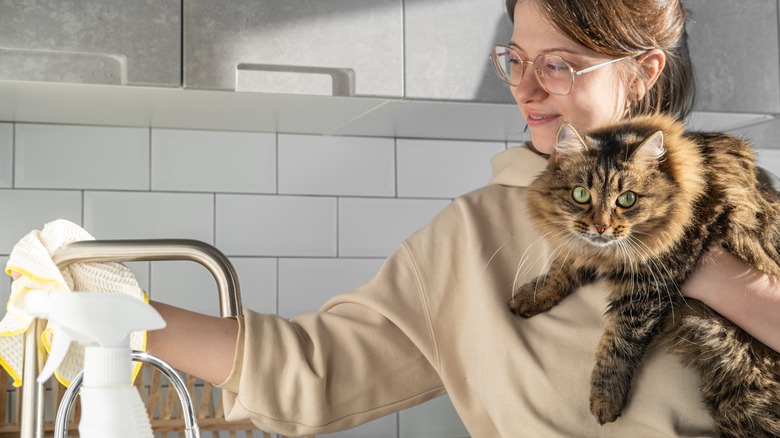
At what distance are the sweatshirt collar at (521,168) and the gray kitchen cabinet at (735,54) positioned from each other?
768mm

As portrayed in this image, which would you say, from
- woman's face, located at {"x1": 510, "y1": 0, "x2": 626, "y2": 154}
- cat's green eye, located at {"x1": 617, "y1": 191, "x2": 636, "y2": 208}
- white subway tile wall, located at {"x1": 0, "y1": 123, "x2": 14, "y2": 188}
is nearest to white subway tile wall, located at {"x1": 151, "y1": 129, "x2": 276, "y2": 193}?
white subway tile wall, located at {"x1": 0, "y1": 123, "x2": 14, "y2": 188}

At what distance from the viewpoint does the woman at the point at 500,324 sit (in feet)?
3.67

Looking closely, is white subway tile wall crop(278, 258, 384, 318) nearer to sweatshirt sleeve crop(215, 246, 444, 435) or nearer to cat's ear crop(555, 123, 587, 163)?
sweatshirt sleeve crop(215, 246, 444, 435)

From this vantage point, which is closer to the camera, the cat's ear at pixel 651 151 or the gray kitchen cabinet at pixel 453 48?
the cat's ear at pixel 651 151

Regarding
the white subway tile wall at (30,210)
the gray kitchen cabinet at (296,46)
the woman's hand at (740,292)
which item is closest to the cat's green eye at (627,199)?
the woman's hand at (740,292)

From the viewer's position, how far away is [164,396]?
2.03 metres

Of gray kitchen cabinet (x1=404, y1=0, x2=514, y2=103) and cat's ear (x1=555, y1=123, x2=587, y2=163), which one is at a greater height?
gray kitchen cabinet (x1=404, y1=0, x2=514, y2=103)

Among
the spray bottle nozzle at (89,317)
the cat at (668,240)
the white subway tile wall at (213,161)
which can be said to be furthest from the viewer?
the white subway tile wall at (213,161)

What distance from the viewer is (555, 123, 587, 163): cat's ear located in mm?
1064

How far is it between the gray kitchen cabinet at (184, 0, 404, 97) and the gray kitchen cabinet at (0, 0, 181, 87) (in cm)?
4

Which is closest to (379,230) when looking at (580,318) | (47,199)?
(47,199)

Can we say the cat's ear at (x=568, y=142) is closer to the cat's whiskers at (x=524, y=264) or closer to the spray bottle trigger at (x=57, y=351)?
the cat's whiskers at (x=524, y=264)

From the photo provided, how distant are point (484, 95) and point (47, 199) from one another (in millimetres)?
1007

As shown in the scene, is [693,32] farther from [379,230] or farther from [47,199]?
[47,199]
